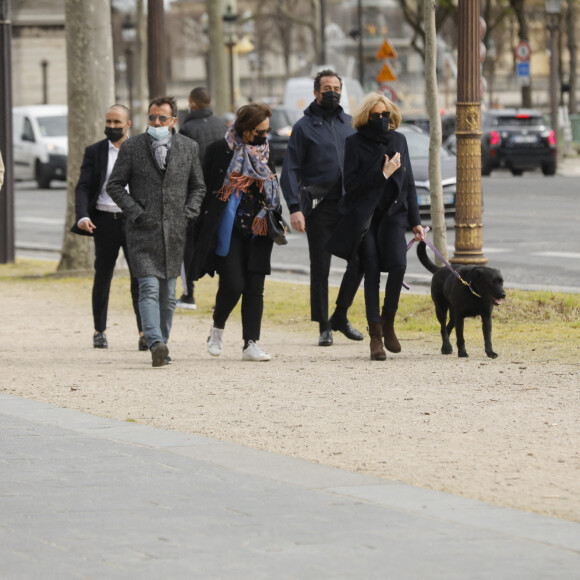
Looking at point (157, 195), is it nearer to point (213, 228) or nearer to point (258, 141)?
point (213, 228)

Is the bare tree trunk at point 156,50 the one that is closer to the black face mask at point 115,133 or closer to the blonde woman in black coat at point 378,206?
the black face mask at point 115,133

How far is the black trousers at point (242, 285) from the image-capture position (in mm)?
10703

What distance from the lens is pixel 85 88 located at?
1795 cm

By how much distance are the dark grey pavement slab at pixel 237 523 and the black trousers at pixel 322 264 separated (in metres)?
4.15

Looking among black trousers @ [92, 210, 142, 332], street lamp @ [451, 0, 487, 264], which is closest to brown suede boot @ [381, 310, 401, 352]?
black trousers @ [92, 210, 142, 332]

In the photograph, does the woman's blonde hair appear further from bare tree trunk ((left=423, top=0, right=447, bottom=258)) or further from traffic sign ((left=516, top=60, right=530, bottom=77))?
traffic sign ((left=516, top=60, right=530, bottom=77))

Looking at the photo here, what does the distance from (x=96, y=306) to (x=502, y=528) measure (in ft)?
21.4

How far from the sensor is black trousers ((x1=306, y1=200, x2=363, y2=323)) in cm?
1142

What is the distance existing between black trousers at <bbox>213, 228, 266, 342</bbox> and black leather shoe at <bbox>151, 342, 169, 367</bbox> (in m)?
0.61

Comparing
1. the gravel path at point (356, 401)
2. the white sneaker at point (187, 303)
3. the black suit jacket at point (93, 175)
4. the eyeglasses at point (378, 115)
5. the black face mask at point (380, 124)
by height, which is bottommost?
the gravel path at point (356, 401)

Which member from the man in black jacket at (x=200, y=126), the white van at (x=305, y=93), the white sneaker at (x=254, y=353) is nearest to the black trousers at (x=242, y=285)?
the white sneaker at (x=254, y=353)

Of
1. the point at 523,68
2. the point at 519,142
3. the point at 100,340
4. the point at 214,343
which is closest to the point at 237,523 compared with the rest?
Answer: the point at 214,343

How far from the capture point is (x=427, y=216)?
79.4 feet

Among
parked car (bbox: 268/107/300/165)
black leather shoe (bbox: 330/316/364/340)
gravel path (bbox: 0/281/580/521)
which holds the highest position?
parked car (bbox: 268/107/300/165)
